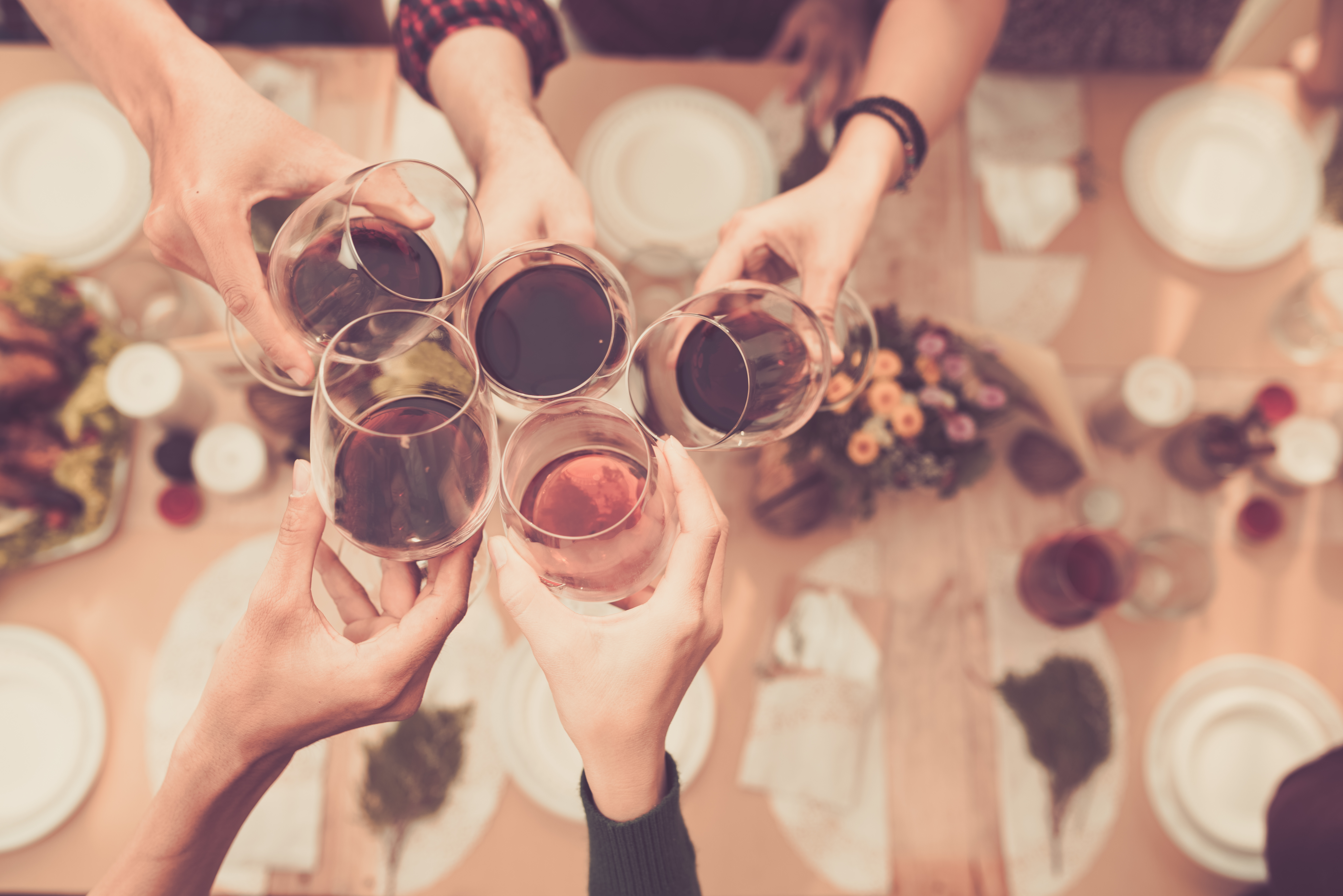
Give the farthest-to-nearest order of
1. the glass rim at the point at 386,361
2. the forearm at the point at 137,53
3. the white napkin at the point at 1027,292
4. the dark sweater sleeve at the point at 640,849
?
the white napkin at the point at 1027,292 → the forearm at the point at 137,53 → the dark sweater sleeve at the point at 640,849 → the glass rim at the point at 386,361

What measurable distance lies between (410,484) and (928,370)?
816mm

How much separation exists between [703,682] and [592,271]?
0.73 metres

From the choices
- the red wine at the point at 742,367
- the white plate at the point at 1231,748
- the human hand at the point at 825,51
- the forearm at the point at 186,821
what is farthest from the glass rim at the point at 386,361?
the white plate at the point at 1231,748

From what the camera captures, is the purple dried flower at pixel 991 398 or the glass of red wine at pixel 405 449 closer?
the glass of red wine at pixel 405 449

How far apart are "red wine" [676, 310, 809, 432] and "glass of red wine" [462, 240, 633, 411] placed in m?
0.10

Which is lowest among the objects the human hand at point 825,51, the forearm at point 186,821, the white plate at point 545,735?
the white plate at point 545,735

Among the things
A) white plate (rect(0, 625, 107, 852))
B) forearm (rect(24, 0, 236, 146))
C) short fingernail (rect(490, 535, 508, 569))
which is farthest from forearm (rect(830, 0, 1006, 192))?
white plate (rect(0, 625, 107, 852))

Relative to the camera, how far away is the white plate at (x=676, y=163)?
136cm

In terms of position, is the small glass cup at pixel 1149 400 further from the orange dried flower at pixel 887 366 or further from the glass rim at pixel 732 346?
the glass rim at pixel 732 346

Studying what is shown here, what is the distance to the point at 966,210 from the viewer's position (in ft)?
4.67

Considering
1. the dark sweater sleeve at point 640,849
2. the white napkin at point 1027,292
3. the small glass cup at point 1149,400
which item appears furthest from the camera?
the white napkin at point 1027,292

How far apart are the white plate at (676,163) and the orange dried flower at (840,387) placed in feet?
1.55

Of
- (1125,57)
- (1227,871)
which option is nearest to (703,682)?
(1227,871)

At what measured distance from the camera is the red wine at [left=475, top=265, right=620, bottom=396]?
0.85 metres
